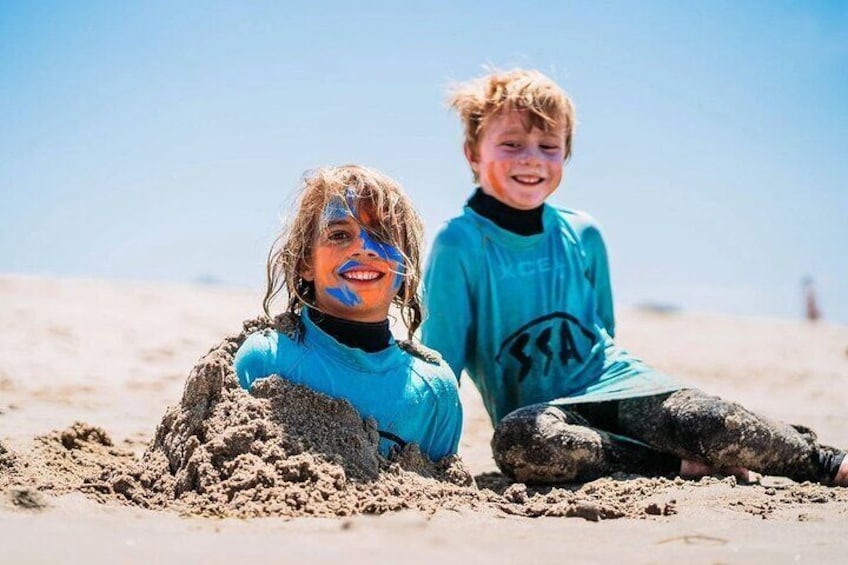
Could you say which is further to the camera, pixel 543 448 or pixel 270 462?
pixel 543 448

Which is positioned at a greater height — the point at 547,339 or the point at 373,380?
the point at 547,339

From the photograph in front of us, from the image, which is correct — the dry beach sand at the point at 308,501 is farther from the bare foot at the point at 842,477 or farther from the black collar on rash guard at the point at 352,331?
the black collar on rash guard at the point at 352,331

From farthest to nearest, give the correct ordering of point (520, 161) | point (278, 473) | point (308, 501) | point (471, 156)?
1. point (471, 156)
2. point (520, 161)
3. point (278, 473)
4. point (308, 501)

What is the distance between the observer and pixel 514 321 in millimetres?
4223

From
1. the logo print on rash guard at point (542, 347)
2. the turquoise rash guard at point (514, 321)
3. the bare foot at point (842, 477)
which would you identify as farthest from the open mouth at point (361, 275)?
the bare foot at point (842, 477)

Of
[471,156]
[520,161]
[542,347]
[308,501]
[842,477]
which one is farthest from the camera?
[471,156]

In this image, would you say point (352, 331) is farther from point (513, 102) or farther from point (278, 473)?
point (513, 102)

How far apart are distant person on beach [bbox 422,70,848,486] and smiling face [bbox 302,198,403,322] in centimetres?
79

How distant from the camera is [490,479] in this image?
3.91 meters

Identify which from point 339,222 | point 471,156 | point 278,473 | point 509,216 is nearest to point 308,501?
point 278,473

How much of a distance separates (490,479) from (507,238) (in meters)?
1.08

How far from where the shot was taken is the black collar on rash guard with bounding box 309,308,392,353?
11.0ft

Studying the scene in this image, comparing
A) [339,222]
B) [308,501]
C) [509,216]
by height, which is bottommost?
[308,501]

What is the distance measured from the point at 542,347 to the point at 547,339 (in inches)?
1.6
